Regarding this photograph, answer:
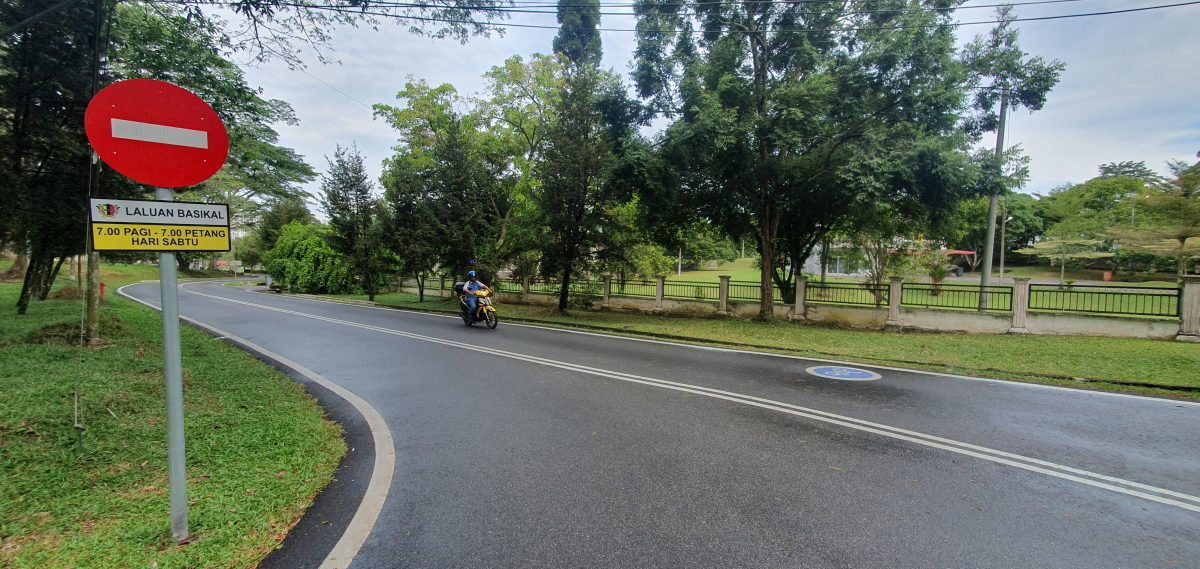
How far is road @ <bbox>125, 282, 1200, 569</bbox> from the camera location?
2957 mm

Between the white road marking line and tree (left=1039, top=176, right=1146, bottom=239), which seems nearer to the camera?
the white road marking line

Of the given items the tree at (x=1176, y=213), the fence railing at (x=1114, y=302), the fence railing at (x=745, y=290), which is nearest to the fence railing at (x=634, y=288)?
the fence railing at (x=745, y=290)

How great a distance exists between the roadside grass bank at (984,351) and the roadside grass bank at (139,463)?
28.6 feet

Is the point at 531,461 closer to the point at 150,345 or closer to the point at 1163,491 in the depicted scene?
the point at 1163,491

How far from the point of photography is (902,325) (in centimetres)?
1336

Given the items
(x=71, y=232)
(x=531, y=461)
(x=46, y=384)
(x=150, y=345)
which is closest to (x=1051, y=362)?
(x=531, y=461)

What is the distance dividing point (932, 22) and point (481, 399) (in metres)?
→ 14.5

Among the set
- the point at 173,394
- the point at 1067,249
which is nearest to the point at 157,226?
the point at 173,394

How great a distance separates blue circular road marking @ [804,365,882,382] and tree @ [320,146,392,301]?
68.5 feet

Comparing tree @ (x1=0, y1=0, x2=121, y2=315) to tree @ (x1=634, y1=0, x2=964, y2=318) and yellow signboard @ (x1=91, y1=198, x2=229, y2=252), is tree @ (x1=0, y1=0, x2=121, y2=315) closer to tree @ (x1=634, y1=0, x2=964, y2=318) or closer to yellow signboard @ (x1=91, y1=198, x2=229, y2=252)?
yellow signboard @ (x1=91, y1=198, x2=229, y2=252)

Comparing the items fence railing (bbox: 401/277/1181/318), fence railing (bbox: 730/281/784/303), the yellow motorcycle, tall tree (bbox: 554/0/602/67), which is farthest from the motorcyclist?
tall tree (bbox: 554/0/602/67)

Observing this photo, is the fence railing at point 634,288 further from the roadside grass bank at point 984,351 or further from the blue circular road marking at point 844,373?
the blue circular road marking at point 844,373

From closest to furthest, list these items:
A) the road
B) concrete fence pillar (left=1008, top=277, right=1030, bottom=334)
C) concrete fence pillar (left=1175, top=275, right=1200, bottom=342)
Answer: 1. the road
2. concrete fence pillar (left=1175, top=275, right=1200, bottom=342)
3. concrete fence pillar (left=1008, top=277, right=1030, bottom=334)

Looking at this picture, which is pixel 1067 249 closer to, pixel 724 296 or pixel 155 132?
pixel 724 296
